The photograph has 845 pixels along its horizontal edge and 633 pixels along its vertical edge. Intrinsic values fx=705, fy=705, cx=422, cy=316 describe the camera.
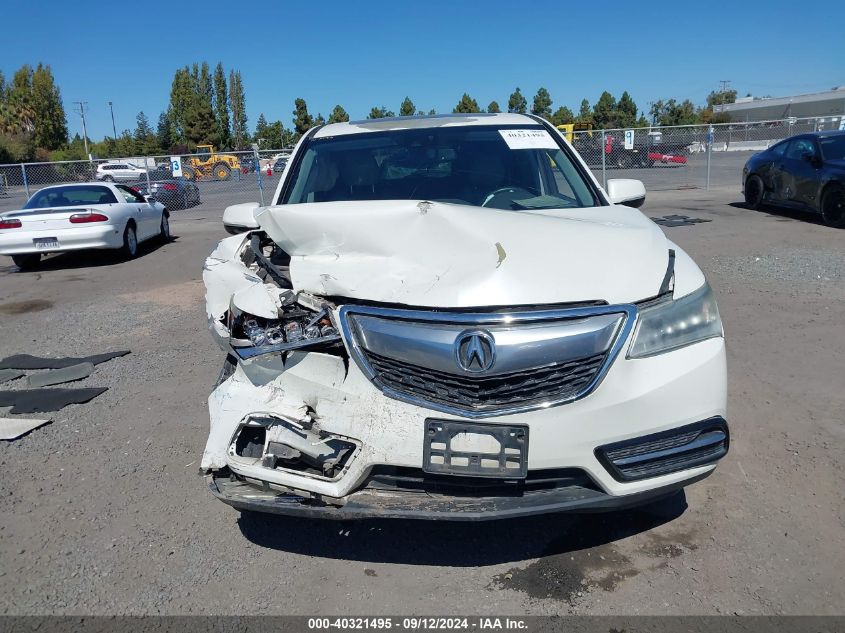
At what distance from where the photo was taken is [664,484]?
8.72 feet

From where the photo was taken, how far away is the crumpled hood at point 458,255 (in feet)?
8.68

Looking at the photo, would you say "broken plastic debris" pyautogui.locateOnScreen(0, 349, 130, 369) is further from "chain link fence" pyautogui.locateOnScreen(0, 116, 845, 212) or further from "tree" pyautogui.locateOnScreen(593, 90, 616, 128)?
"tree" pyautogui.locateOnScreen(593, 90, 616, 128)

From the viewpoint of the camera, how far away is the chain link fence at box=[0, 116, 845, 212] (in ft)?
78.4

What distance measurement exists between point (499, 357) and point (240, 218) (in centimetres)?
229

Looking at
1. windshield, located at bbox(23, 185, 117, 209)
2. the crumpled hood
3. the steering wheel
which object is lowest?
the crumpled hood

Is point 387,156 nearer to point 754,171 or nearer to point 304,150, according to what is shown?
point 304,150

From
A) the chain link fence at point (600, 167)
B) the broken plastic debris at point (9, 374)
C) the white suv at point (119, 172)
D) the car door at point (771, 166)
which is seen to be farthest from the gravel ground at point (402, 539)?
the white suv at point (119, 172)

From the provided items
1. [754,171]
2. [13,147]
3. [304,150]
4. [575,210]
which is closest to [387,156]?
[304,150]

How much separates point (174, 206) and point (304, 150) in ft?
71.4

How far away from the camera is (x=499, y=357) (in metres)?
2.50

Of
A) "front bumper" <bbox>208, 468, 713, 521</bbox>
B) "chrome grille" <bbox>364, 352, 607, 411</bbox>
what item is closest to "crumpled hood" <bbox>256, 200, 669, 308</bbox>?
"chrome grille" <bbox>364, 352, 607, 411</bbox>

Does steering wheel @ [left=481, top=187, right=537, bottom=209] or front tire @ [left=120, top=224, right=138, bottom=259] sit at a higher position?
steering wheel @ [left=481, top=187, right=537, bottom=209]

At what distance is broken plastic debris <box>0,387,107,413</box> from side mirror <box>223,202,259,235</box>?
1852mm

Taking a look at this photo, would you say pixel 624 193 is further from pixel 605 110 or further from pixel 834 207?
pixel 605 110
